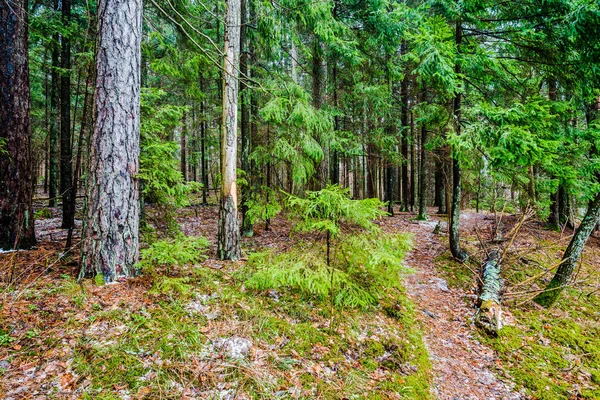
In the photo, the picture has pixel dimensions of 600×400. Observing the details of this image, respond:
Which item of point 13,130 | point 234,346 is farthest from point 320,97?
point 234,346

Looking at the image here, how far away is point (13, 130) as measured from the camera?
15.7ft

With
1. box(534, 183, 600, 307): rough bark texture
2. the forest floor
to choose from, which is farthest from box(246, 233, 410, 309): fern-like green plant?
box(534, 183, 600, 307): rough bark texture

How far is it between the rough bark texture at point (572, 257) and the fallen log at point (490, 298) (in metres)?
0.91

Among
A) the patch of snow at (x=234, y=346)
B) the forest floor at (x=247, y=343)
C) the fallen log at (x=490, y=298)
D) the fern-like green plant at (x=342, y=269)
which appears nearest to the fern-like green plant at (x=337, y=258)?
the fern-like green plant at (x=342, y=269)

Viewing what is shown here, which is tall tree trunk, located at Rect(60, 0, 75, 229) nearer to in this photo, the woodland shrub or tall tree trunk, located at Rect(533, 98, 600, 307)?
the woodland shrub

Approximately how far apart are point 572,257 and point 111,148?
30.6 ft

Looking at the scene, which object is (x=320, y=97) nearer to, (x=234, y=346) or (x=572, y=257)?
(x=572, y=257)

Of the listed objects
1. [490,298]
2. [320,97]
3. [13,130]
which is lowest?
[490,298]

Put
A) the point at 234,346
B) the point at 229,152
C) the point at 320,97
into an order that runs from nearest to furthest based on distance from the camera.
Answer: the point at 234,346
the point at 229,152
the point at 320,97

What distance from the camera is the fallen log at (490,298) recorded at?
16.7 ft

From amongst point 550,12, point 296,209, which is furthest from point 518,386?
point 550,12

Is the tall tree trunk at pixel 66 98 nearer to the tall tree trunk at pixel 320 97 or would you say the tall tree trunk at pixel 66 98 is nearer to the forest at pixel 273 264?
the forest at pixel 273 264

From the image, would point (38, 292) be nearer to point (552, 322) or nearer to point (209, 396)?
point (209, 396)

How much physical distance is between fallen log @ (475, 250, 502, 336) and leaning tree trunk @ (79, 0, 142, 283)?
21.1ft
